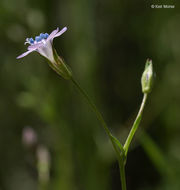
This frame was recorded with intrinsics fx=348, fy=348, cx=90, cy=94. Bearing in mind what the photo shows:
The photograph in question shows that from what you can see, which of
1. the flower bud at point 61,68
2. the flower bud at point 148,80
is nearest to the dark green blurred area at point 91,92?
the flower bud at point 148,80

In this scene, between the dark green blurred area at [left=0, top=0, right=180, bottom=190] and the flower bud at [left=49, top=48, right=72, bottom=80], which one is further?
the dark green blurred area at [left=0, top=0, right=180, bottom=190]

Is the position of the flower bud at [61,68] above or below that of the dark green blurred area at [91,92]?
above

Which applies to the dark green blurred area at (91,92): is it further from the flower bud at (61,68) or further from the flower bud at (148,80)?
the flower bud at (61,68)

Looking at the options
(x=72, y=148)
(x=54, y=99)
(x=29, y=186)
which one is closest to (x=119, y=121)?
(x=72, y=148)

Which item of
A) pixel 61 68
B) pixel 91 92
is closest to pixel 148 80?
pixel 61 68

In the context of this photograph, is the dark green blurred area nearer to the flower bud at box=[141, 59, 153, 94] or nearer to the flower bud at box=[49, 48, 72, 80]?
the flower bud at box=[141, 59, 153, 94]

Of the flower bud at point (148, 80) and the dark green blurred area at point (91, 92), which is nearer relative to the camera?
the flower bud at point (148, 80)

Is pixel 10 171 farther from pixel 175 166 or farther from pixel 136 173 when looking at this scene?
pixel 175 166

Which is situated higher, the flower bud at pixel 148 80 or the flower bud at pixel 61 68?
the flower bud at pixel 61 68

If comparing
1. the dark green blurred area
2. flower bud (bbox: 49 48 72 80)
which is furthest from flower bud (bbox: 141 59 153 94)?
the dark green blurred area
